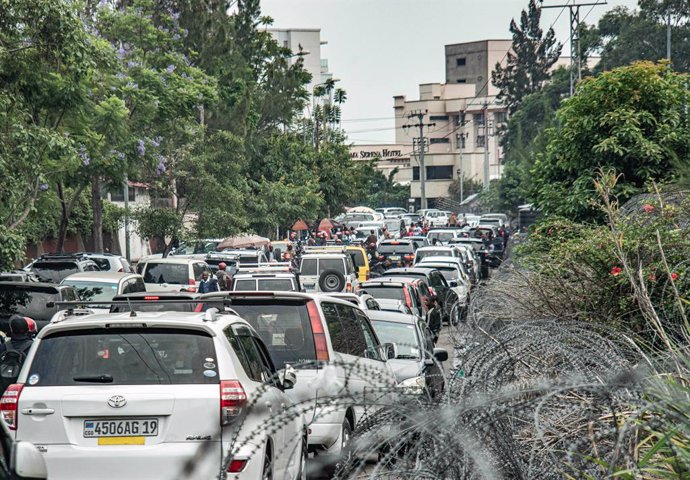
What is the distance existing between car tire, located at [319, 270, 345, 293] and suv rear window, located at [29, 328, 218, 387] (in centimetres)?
1828

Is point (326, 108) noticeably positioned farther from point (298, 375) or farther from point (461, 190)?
point (298, 375)

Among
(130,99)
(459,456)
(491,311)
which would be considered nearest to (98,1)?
(130,99)

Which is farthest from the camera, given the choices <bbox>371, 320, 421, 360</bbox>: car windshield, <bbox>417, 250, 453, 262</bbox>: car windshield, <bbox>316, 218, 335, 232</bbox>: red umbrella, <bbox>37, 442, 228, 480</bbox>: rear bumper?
<bbox>316, 218, 335, 232</bbox>: red umbrella

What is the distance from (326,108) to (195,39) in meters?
57.0

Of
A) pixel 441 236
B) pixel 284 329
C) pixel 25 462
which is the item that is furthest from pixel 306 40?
pixel 25 462

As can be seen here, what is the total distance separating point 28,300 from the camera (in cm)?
1734

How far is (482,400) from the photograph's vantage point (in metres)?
4.68

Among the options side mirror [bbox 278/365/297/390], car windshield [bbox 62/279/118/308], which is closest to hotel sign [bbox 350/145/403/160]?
car windshield [bbox 62/279/118/308]

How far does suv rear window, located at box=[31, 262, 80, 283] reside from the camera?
2672 centimetres

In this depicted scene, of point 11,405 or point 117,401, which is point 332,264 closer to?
point 11,405

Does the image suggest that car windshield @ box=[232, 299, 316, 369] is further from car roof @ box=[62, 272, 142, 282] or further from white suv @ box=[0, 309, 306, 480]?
car roof @ box=[62, 272, 142, 282]

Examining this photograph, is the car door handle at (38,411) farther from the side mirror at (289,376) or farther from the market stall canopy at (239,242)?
the market stall canopy at (239,242)

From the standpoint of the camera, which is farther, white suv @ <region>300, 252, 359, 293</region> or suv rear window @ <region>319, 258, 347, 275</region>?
suv rear window @ <region>319, 258, 347, 275</region>

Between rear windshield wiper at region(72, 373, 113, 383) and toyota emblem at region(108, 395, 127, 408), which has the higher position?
rear windshield wiper at region(72, 373, 113, 383)
